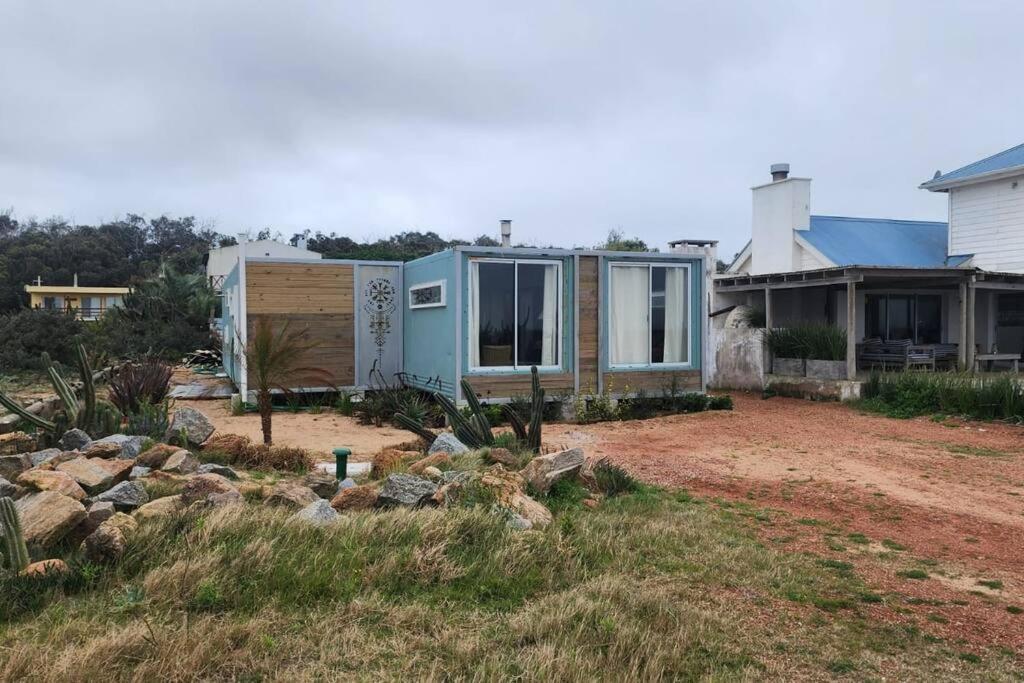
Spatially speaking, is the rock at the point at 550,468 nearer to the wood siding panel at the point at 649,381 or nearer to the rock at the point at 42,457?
the rock at the point at 42,457

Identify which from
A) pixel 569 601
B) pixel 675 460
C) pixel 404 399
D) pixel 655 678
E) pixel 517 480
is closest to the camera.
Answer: pixel 655 678

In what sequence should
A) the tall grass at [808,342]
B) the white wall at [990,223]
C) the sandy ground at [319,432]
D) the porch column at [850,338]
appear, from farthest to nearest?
1. the white wall at [990,223]
2. the tall grass at [808,342]
3. the porch column at [850,338]
4. the sandy ground at [319,432]

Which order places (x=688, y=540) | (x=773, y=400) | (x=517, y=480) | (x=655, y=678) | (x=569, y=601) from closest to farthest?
(x=655, y=678) → (x=569, y=601) → (x=688, y=540) → (x=517, y=480) → (x=773, y=400)

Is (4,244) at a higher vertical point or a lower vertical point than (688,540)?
higher

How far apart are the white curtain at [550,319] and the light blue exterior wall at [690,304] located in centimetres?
76

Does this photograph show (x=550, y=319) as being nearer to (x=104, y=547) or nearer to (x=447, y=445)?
(x=447, y=445)

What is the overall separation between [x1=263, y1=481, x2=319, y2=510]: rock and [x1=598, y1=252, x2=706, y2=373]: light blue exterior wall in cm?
724

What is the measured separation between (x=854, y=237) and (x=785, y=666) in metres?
18.0

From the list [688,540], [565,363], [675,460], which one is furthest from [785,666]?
[565,363]

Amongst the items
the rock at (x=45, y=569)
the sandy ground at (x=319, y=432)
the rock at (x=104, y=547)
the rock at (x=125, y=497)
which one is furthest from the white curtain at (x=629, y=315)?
the rock at (x=45, y=569)

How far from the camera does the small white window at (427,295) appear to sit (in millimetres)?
11641

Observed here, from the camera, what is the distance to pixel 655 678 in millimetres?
3180

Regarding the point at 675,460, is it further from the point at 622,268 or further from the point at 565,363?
the point at 622,268

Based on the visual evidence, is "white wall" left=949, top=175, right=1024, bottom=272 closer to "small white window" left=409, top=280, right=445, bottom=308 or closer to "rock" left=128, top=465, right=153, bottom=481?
"small white window" left=409, top=280, right=445, bottom=308
